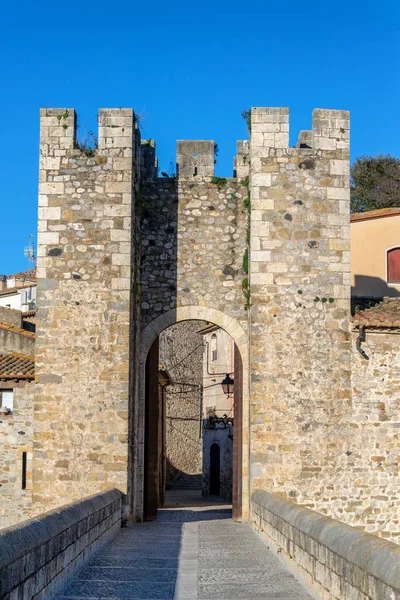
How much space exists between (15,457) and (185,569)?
8.10m

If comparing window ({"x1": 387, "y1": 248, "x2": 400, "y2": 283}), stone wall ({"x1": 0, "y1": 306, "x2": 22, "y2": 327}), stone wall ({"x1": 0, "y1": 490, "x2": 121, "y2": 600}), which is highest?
window ({"x1": 387, "y1": 248, "x2": 400, "y2": 283})

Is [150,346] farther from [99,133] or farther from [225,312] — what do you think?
[99,133]

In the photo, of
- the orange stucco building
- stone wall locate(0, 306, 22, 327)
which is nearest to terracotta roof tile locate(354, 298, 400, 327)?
the orange stucco building

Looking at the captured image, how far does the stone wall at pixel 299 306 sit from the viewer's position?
12953 millimetres

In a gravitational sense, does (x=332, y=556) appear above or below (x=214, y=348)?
below

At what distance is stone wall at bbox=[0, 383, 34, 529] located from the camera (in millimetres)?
15969

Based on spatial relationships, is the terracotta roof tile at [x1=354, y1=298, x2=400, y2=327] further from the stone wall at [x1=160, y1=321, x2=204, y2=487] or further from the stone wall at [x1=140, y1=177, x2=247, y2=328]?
the stone wall at [x1=160, y1=321, x2=204, y2=487]

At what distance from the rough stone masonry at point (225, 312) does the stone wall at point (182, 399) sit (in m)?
18.0

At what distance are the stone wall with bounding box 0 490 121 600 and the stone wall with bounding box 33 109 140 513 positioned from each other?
2510mm

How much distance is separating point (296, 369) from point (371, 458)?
177 cm

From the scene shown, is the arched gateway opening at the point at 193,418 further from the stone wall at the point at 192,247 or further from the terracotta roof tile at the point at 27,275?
the terracotta roof tile at the point at 27,275

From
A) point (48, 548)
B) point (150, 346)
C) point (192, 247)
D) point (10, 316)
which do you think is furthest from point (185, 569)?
point (10, 316)

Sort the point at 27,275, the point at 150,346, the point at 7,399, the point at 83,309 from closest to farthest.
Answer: the point at 83,309 < the point at 150,346 < the point at 7,399 < the point at 27,275

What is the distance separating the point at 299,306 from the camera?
1329 centimetres
